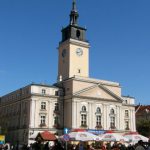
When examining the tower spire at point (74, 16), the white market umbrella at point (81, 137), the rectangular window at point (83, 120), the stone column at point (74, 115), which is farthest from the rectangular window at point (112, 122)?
the white market umbrella at point (81, 137)

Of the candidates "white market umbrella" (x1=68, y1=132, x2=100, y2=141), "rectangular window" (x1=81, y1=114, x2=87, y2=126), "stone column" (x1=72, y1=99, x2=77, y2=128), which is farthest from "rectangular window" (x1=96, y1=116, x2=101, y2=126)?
"white market umbrella" (x1=68, y1=132, x2=100, y2=141)

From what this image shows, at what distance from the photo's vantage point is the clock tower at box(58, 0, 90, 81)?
67812 mm

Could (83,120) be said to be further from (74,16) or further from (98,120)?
(74,16)

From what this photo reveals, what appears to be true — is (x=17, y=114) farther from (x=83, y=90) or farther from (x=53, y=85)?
(x=83, y=90)

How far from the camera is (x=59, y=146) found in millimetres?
19156

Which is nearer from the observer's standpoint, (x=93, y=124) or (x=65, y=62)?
(x=93, y=124)

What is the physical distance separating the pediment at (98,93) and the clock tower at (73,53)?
606 centimetres

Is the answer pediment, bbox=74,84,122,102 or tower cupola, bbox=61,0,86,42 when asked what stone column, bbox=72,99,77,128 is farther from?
tower cupola, bbox=61,0,86,42

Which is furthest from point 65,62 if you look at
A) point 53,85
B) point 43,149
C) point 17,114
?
point 43,149

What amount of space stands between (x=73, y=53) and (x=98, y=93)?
10.7 meters

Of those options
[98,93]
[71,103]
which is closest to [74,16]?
[98,93]

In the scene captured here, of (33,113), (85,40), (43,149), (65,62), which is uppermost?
(85,40)

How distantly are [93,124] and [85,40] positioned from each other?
19.4m

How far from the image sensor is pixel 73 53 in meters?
68.6
